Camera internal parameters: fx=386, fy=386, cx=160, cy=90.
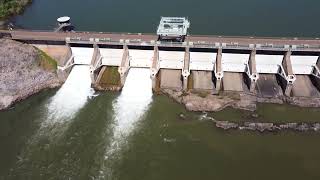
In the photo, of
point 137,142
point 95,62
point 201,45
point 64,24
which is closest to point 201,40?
point 201,45

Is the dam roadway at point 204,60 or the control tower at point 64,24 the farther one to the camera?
the control tower at point 64,24

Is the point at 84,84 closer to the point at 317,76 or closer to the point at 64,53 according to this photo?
the point at 64,53

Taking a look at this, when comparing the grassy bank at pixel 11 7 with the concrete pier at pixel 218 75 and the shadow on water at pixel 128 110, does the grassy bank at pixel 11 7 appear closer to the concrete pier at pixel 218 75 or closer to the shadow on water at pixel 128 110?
the shadow on water at pixel 128 110

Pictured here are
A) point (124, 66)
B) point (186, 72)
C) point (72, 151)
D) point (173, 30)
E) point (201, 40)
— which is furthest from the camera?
point (201, 40)

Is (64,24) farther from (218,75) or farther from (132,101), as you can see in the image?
(218,75)

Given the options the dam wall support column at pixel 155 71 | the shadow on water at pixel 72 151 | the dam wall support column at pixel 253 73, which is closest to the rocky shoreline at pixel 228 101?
the dam wall support column at pixel 253 73

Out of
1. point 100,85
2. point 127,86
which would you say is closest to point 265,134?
point 127,86

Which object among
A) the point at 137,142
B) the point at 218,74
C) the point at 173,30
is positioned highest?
the point at 173,30
